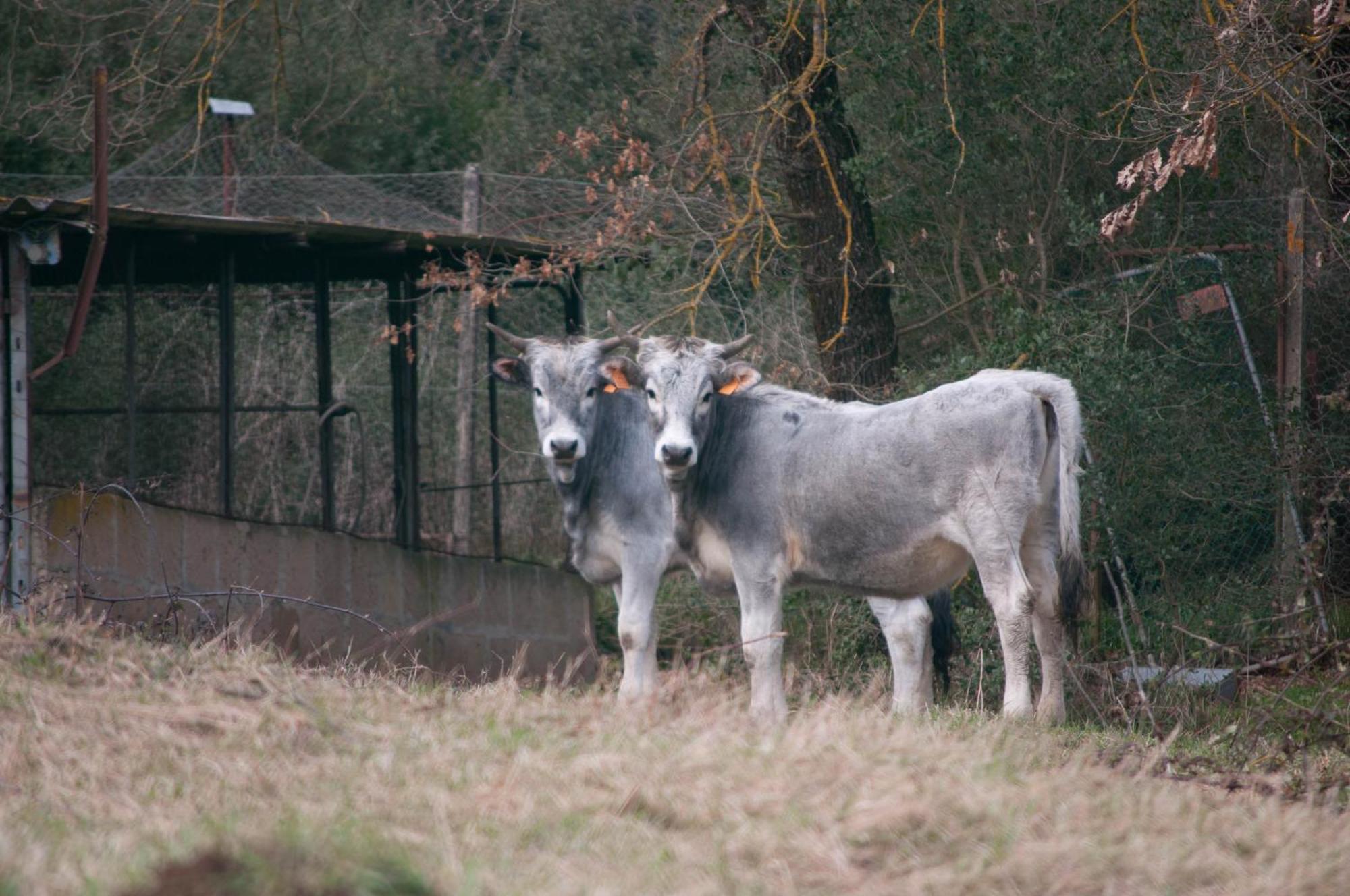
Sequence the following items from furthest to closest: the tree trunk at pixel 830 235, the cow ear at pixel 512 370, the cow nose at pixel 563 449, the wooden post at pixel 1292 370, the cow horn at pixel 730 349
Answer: the tree trunk at pixel 830 235, the wooden post at pixel 1292 370, the cow ear at pixel 512 370, the cow nose at pixel 563 449, the cow horn at pixel 730 349

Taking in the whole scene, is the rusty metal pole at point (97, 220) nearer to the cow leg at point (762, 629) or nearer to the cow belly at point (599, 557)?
the cow belly at point (599, 557)

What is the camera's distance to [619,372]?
8.84 meters

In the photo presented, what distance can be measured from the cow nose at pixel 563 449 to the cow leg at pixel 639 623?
694 millimetres

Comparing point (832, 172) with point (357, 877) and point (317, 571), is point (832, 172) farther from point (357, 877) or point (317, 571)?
point (357, 877)

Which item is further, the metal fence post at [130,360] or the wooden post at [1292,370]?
the metal fence post at [130,360]

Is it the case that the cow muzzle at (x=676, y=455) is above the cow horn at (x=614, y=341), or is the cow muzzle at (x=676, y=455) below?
below

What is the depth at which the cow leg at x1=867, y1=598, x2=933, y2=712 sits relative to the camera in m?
8.60

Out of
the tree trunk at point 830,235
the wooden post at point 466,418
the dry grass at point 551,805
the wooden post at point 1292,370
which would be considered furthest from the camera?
the wooden post at point 466,418

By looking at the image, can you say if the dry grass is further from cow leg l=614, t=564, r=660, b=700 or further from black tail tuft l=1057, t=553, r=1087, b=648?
cow leg l=614, t=564, r=660, b=700

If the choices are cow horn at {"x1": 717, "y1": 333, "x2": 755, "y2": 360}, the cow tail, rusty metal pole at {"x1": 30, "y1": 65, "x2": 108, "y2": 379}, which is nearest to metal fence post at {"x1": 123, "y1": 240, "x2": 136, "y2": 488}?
rusty metal pole at {"x1": 30, "y1": 65, "x2": 108, "y2": 379}

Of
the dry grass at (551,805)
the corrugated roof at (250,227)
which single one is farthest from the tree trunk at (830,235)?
the dry grass at (551,805)

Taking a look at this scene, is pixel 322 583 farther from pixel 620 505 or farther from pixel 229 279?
pixel 620 505

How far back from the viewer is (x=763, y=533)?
7965 mm

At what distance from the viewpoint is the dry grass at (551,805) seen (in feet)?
11.8
